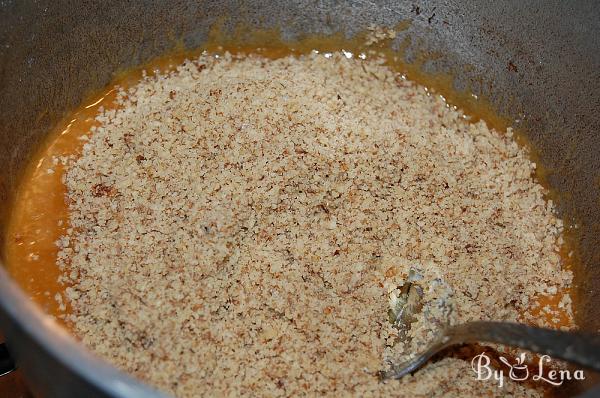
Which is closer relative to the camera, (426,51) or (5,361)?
(5,361)

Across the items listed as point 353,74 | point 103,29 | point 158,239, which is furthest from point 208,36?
point 158,239

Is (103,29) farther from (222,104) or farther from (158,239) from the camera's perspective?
(158,239)

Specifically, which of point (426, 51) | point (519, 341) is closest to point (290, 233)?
point (519, 341)

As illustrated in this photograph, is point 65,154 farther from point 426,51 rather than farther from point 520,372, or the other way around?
point 520,372

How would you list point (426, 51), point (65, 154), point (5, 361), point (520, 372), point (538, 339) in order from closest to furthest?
1. point (538, 339)
2. point (5, 361)
3. point (520, 372)
4. point (65, 154)
5. point (426, 51)

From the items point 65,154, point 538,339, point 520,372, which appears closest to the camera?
point 538,339

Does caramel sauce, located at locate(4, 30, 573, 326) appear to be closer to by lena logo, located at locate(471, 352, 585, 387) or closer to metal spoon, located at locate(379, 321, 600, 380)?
by lena logo, located at locate(471, 352, 585, 387)

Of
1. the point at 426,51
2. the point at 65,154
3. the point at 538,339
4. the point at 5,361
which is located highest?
the point at 426,51

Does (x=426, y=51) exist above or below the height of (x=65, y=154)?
above
